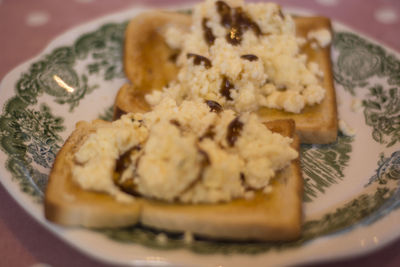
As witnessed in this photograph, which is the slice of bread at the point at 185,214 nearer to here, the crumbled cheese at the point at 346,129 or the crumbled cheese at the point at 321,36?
the crumbled cheese at the point at 346,129

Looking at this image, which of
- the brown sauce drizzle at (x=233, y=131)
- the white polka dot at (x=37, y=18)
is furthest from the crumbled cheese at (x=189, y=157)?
the white polka dot at (x=37, y=18)

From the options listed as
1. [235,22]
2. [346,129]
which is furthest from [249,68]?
[346,129]

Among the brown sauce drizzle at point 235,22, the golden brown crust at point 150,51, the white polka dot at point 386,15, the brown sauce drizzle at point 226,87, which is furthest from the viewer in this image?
the white polka dot at point 386,15

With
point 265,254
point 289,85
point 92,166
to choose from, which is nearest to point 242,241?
point 265,254

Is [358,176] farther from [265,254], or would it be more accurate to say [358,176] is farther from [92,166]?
[92,166]

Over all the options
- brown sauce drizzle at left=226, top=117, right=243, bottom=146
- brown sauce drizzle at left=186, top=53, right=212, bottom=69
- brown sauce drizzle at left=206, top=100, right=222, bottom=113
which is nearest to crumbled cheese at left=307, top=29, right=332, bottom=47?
brown sauce drizzle at left=186, top=53, right=212, bottom=69
